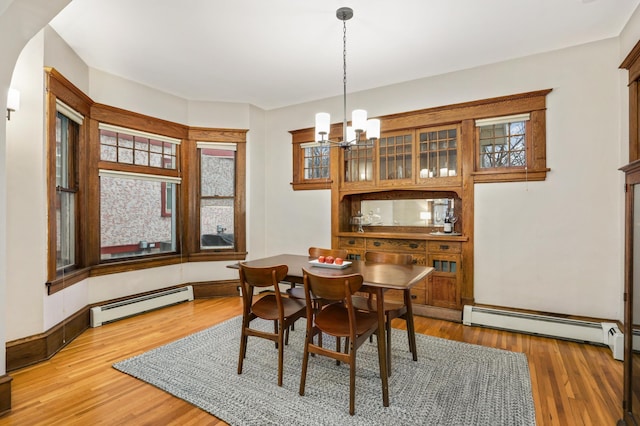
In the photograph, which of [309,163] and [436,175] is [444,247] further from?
[309,163]

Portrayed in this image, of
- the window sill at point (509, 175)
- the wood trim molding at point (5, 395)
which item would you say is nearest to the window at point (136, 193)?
the wood trim molding at point (5, 395)

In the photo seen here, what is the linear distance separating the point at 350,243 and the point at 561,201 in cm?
251

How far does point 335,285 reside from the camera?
7.17 ft

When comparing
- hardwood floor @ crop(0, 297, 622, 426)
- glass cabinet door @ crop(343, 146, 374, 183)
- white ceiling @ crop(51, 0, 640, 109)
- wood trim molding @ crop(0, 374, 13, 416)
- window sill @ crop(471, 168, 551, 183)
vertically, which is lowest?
hardwood floor @ crop(0, 297, 622, 426)

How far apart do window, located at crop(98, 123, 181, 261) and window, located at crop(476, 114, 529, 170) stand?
4186 mm

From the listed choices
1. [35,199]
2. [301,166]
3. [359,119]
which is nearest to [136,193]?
[35,199]

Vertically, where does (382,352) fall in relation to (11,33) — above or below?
below

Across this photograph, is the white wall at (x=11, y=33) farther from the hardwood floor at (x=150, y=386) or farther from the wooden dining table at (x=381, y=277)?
the wooden dining table at (x=381, y=277)

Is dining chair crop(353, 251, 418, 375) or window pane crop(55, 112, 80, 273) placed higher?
window pane crop(55, 112, 80, 273)

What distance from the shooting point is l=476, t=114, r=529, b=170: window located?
3.73m

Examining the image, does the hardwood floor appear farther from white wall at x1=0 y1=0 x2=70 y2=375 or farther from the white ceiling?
the white ceiling

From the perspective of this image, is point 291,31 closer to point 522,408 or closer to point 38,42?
point 38,42

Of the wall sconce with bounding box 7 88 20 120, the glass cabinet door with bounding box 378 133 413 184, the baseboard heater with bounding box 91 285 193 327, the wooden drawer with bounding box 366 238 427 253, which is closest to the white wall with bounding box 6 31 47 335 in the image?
the wall sconce with bounding box 7 88 20 120

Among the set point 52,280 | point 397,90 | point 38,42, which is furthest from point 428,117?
point 52,280
